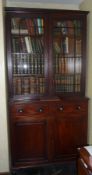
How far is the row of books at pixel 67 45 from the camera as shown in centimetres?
247

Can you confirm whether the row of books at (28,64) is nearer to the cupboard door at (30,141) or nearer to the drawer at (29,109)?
the drawer at (29,109)

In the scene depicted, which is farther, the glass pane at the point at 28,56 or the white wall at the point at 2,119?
the glass pane at the point at 28,56

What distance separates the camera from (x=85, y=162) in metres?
1.57

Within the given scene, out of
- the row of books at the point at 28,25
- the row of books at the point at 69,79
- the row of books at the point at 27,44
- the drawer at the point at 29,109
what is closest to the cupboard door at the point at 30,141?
the drawer at the point at 29,109

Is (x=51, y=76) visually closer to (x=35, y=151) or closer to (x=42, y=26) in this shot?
(x=42, y=26)

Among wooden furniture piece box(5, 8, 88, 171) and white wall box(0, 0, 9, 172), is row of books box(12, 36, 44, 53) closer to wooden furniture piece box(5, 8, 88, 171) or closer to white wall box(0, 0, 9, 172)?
wooden furniture piece box(5, 8, 88, 171)

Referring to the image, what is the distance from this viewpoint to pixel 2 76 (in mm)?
2121

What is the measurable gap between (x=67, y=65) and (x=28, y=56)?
55 centimetres

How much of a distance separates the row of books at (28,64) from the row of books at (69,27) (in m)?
0.44

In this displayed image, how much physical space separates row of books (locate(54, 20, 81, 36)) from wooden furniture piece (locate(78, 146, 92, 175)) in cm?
151

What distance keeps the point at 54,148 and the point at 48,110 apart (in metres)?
0.53

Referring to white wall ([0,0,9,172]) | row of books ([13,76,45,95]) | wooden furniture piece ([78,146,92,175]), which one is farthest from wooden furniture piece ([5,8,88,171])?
wooden furniture piece ([78,146,92,175])

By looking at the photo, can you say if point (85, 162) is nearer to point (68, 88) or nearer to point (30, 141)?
point (30, 141)

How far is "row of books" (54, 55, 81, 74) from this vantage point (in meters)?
2.49
